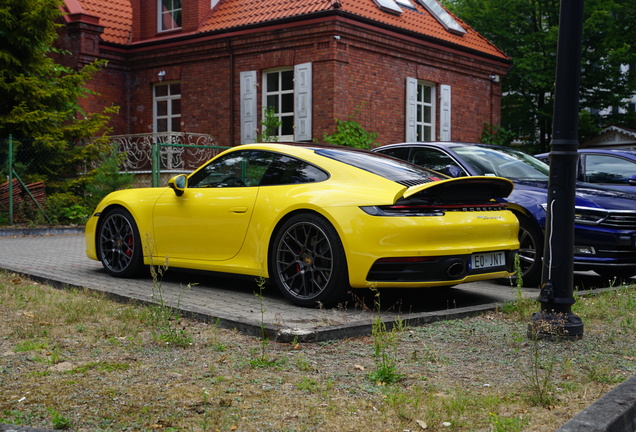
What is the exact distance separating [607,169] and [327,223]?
543 centimetres

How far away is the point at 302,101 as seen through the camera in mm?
20141

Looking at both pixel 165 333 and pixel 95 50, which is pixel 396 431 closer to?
pixel 165 333

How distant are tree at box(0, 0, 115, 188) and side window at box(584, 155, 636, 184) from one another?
35.8 ft

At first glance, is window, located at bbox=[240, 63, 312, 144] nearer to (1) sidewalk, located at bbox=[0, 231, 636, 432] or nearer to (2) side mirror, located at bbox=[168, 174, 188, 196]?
(1) sidewalk, located at bbox=[0, 231, 636, 432]

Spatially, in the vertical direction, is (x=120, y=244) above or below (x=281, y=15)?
below

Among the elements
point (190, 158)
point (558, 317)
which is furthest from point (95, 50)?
point (558, 317)

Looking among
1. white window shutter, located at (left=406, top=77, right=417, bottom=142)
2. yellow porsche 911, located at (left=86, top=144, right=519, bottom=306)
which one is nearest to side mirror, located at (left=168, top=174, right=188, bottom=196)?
yellow porsche 911, located at (left=86, top=144, right=519, bottom=306)

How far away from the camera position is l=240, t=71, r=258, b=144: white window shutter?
21172 millimetres

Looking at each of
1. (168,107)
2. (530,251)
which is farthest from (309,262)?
(168,107)

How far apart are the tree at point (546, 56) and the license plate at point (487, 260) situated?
2451 cm

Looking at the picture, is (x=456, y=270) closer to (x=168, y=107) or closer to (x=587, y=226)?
(x=587, y=226)

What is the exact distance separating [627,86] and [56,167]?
23432 millimetres

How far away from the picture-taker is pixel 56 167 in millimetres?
16875

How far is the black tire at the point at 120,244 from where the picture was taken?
8023mm
